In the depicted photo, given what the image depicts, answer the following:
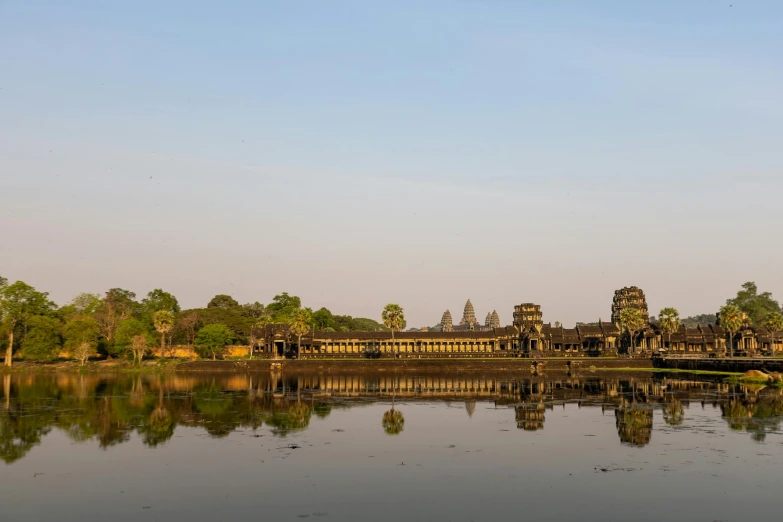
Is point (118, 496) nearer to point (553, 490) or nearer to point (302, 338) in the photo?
point (553, 490)

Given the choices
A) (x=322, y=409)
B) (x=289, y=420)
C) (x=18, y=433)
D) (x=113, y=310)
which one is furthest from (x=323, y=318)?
(x=18, y=433)

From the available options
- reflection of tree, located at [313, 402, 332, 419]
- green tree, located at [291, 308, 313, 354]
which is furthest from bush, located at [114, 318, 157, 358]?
reflection of tree, located at [313, 402, 332, 419]

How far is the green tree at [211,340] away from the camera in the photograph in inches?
4665

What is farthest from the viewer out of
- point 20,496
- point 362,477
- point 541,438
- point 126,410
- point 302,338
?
point 302,338

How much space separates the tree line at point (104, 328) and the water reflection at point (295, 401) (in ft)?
64.7

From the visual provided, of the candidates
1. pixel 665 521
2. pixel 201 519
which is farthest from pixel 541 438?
pixel 201 519

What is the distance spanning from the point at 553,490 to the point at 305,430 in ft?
59.4

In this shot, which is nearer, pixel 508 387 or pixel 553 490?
pixel 553 490

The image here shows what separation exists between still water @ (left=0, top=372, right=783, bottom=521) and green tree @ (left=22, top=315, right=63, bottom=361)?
51.5 meters

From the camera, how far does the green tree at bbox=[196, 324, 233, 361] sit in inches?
4665

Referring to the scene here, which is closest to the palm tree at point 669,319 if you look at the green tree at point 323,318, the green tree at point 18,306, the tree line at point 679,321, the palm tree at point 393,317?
the tree line at point 679,321

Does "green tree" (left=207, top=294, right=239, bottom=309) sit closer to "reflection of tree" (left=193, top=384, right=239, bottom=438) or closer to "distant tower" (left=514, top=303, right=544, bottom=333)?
"distant tower" (left=514, top=303, right=544, bottom=333)

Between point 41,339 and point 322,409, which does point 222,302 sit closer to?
point 41,339

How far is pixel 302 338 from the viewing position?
121000mm
